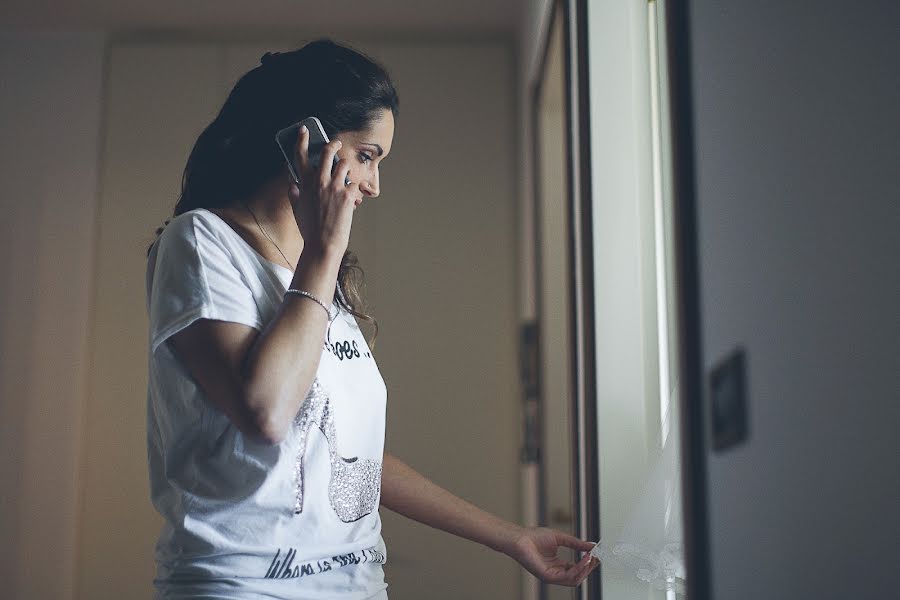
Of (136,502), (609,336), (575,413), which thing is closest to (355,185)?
(609,336)

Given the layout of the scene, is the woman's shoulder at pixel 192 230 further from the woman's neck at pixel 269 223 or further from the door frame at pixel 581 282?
the door frame at pixel 581 282

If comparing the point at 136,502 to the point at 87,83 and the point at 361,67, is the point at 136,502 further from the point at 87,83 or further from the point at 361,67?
the point at 361,67

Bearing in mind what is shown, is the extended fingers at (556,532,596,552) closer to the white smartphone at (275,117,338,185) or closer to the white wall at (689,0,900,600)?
the white wall at (689,0,900,600)

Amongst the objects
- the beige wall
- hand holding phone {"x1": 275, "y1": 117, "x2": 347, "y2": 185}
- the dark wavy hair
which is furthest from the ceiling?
hand holding phone {"x1": 275, "y1": 117, "x2": 347, "y2": 185}

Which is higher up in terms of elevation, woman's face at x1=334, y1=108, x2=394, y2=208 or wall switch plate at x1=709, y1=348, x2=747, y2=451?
woman's face at x1=334, y1=108, x2=394, y2=208

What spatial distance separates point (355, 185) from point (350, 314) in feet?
0.65

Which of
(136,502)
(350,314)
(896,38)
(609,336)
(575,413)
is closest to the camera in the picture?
(896,38)

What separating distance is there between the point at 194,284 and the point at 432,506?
0.50 meters

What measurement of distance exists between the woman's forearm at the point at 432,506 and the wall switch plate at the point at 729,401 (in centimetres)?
51

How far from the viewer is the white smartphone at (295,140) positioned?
40.7 inches

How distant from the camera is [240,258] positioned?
944 millimetres

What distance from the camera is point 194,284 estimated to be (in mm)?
880

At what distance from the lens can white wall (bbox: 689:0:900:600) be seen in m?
0.46

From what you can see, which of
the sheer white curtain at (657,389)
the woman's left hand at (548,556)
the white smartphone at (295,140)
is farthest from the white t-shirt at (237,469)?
the sheer white curtain at (657,389)
